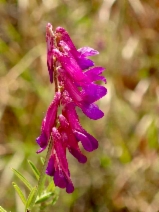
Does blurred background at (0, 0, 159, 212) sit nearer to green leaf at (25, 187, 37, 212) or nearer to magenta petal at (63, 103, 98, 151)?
green leaf at (25, 187, 37, 212)

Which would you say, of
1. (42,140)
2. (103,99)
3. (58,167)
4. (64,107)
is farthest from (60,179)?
(103,99)

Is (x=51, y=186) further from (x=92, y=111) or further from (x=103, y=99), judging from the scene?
(x=103, y=99)

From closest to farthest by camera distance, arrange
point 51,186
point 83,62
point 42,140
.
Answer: point 42,140 < point 83,62 < point 51,186

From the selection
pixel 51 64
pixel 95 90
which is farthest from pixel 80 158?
pixel 51 64

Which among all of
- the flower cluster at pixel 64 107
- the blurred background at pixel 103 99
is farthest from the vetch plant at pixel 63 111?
the blurred background at pixel 103 99

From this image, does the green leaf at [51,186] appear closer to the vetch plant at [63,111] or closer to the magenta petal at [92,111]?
the vetch plant at [63,111]

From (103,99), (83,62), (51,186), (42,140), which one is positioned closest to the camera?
(42,140)
